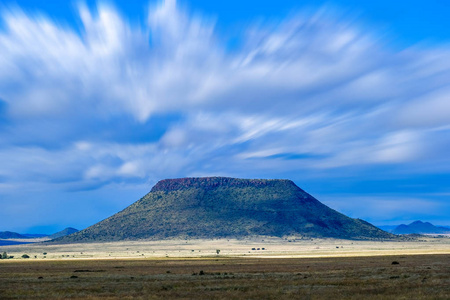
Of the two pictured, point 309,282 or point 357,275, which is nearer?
point 309,282

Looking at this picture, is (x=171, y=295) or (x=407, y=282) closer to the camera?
(x=171, y=295)

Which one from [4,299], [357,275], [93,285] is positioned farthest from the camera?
[357,275]

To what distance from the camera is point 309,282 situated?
47.8m

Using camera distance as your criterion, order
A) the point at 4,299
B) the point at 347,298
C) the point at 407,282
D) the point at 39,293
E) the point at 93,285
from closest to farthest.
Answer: the point at 347,298 → the point at 4,299 → the point at 39,293 → the point at 407,282 → the point at 93,285

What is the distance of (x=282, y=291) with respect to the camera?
41.1 metres

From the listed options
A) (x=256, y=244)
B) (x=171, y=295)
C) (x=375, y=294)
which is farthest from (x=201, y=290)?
(x=256, y=244)

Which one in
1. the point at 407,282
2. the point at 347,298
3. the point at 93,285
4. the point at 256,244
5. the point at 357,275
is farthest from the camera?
the point at 256,244

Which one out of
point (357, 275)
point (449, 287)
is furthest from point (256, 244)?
point (449, 287)

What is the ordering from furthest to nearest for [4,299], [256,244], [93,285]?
[256,244], [93,285], [4,299]

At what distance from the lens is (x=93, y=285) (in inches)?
1948

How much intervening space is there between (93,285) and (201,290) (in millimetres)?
12248

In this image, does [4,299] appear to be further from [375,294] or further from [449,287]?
[449,287]

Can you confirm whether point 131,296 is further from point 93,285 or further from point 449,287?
point 449,287

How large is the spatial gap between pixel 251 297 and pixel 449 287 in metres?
16.4
